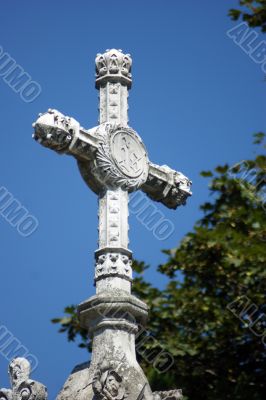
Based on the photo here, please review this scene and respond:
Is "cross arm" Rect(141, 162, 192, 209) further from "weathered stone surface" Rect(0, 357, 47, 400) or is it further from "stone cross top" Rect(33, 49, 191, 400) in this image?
"weathered stone surface" Rect(0, 357, 47, 400)

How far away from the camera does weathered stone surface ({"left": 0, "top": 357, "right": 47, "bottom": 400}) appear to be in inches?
250

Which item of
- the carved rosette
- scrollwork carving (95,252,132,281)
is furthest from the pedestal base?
the carved rosette

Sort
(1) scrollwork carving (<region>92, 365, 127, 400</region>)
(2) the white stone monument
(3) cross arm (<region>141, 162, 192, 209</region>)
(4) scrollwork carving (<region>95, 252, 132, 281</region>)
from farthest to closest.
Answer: (3) cross arm (<region>141, 162, 192, 209</region>) → (4) scrollwork carving (<region>95, 252, 132, 281</region>) → (2) the white stone monument → (1) scrollwork carving (<region>92, 365, 127, 400</region>)

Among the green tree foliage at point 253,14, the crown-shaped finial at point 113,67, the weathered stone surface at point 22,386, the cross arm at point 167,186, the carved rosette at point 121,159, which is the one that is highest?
the green tree foliage at point 253,14

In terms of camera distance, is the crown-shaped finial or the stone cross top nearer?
the stone cross top

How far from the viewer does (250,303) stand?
11.1 m

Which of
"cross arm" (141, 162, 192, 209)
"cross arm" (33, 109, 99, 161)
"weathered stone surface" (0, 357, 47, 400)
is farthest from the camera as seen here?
"cross arm" (141, 162, 192, 209)

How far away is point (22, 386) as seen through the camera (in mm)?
6406

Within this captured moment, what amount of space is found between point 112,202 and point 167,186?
95 cm

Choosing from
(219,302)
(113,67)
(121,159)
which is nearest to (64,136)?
(121,159)

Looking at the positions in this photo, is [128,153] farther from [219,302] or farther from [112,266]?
[219,302]

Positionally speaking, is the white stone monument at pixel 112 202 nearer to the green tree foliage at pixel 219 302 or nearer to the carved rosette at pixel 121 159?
the carved rosette at pixel 121 159

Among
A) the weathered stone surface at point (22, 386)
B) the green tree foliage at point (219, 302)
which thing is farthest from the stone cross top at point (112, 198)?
the green tree foliage at point (219, 302)

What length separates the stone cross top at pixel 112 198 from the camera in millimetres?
6137
